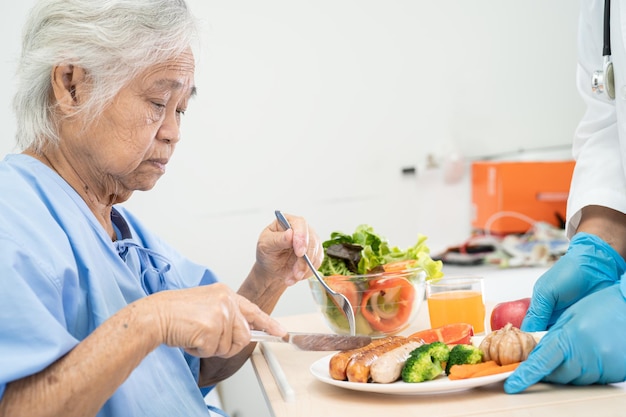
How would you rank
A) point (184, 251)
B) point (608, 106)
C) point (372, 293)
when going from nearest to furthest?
point (372, 293) < point (608, 106) < point (184, 251)

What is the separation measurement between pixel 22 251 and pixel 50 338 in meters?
0.14

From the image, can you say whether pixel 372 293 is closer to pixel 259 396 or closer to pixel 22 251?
pixel 22 251

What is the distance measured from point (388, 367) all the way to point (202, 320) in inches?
11.8

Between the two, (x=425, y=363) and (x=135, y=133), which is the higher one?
(x=135, y=133)

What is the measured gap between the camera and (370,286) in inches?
56.8

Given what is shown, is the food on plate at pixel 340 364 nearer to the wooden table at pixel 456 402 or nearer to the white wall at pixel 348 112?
the wooden table at pixel 456 402

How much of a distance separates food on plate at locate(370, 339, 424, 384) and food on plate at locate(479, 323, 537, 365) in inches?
5.1

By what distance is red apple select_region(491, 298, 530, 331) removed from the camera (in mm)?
1426

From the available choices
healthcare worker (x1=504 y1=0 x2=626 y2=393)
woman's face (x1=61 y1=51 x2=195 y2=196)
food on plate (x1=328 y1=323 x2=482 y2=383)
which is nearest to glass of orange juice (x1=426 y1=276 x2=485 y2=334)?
healthcare worker (x1=504 y1=0 x2=626 y2=393)

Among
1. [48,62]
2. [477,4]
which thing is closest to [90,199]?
[48,62]

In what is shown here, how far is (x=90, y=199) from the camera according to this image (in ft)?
4.36

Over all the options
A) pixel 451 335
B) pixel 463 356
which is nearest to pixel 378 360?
pixel 463 356

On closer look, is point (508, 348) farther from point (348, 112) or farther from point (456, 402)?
point (348, 112)

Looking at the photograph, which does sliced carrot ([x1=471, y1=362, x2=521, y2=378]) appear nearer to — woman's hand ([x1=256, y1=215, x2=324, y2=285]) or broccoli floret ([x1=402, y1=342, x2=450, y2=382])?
broccoli floret ([x1=402, y1=342, x2=450, y2=382])
